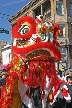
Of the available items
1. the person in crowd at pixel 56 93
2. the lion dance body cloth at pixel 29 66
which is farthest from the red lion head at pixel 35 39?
the person in crowd at pixel 56 93

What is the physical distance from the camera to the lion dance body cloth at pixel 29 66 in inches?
184

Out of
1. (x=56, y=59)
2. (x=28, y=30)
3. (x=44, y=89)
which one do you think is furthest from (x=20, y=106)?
(x=28, y=30)

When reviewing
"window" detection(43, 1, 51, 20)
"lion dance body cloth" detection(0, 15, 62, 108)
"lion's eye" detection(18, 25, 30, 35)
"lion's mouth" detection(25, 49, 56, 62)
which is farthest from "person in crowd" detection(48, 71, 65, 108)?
"window" detection(43, 1, 51, 20)

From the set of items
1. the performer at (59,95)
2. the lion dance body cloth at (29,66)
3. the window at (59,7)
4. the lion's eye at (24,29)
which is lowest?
the performer at (59,95)

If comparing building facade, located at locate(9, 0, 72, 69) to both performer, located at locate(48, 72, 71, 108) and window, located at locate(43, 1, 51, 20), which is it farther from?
performer, located at locate(48, 72, 71, 108)

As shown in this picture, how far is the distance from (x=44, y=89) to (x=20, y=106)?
494mm

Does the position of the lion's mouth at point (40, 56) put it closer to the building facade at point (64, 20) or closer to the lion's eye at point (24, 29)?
the lion's eye at point (24, 29)

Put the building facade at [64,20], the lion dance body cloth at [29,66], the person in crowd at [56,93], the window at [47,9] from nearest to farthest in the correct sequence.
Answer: the lion dance body cloth at [29,66], the person in crowd at [56,93], the building facade at [64,20], the window at [47,9]

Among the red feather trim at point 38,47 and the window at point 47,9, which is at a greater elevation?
the window at point 47,9

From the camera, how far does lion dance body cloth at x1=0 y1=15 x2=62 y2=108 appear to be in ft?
15.4

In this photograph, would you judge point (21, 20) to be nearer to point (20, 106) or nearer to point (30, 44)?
point (30, 44)

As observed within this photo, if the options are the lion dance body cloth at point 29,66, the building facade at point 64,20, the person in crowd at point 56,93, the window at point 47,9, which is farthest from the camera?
the window at point 47,9

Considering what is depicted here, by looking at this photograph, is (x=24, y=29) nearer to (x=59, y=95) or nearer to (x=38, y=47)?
(x=38, y=47)

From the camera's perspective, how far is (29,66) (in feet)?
15.7
